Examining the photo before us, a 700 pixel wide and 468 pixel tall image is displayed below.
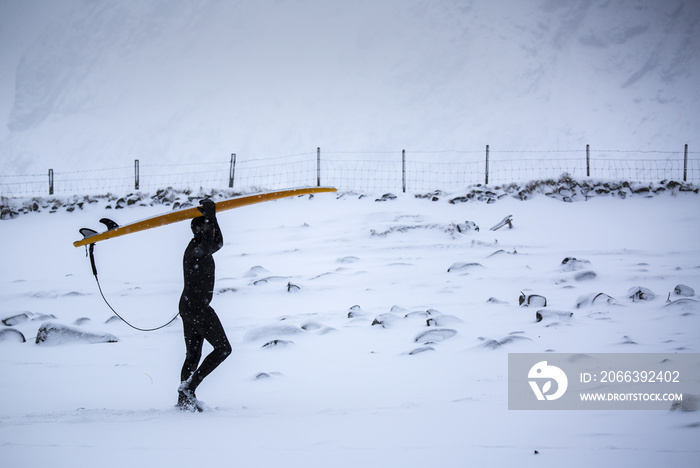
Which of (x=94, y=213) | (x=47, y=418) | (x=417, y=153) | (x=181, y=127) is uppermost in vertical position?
(x=181, y=127)

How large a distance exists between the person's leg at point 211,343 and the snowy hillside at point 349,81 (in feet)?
89.9

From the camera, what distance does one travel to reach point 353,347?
521 cm

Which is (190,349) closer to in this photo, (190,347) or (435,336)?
(190,347)

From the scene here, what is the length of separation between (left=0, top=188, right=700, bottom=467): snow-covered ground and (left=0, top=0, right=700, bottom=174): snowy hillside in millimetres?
20503

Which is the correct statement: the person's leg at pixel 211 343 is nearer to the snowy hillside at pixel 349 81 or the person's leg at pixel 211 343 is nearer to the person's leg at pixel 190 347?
the person's leg at pixel 190 347

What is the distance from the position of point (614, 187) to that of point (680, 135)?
16912mm

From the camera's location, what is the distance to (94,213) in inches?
609

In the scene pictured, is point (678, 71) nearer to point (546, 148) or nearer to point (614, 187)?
point (546, 148)

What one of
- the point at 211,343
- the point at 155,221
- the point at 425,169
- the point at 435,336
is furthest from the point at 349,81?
the point at 211,343

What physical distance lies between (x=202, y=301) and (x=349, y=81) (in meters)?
33.8

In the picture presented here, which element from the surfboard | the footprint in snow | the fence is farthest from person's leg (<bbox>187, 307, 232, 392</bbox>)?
the fence

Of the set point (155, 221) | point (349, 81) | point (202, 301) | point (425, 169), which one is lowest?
point (202, 301)

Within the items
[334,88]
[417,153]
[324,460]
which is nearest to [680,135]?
[417,153]

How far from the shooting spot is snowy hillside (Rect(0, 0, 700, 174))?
1229 inches
